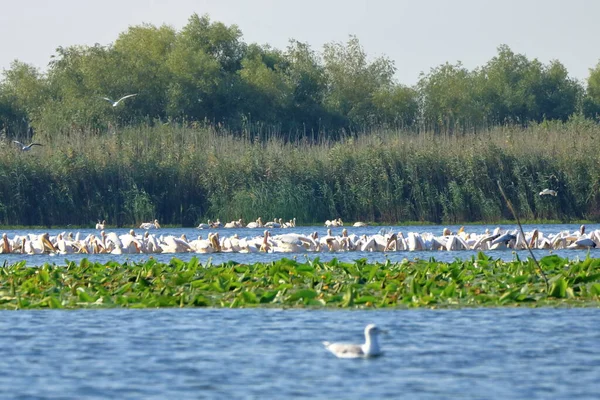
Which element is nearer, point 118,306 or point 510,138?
point 118,306

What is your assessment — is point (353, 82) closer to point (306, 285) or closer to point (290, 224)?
point (290, 224)

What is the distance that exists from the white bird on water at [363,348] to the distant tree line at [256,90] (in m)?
38.6

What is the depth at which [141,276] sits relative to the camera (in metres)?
17.2

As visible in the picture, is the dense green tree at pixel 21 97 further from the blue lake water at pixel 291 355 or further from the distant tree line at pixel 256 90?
the blue lake water at pixel 291 355

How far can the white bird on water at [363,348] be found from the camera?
36.2ft

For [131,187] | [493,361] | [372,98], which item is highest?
[372,98]

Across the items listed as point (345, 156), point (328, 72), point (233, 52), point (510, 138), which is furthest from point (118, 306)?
point (328, 72)

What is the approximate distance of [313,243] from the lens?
2558 cm

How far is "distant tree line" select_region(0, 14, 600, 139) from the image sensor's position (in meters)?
57.6

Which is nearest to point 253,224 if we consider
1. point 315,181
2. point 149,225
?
point 315,181

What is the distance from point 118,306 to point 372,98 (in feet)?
185

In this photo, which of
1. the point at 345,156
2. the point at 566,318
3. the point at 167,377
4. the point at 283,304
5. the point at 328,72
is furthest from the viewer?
the point at 328,72

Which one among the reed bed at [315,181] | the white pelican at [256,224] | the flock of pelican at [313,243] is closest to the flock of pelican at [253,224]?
the white pelican at [256,224]

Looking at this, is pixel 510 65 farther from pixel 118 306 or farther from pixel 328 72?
pixel 118 306
